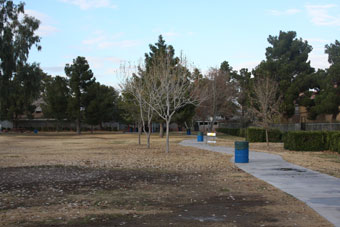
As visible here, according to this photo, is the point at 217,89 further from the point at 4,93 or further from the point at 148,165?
the point at 148,165

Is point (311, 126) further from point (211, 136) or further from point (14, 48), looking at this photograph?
point (14, 48)

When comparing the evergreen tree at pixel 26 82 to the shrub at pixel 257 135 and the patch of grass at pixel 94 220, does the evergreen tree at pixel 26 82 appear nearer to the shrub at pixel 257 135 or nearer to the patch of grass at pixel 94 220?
the shrub at pixel 257 135

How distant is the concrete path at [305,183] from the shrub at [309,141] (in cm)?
800

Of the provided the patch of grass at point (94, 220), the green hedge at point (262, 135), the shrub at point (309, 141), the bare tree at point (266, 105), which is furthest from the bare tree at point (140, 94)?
the patch of grass at point (94, 220)

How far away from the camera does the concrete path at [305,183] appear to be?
789 cm

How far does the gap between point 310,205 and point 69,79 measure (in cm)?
6622

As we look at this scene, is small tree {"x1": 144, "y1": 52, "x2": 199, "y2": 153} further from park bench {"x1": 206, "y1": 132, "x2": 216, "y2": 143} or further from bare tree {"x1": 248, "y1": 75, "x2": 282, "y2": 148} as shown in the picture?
bare tree {"x1": 248, "y1": 75, "x2": 282, "y2": 148}

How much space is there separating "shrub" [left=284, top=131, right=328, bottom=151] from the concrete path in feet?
26.3

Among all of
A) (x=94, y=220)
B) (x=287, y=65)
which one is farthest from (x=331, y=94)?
(x=94, y=220)

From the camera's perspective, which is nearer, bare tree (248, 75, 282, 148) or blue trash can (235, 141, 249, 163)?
blue trash can (235, 141, 249, 163)

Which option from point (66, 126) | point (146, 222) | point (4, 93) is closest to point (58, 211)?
point (146, 222)

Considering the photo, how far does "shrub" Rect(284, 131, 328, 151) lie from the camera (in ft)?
79.6

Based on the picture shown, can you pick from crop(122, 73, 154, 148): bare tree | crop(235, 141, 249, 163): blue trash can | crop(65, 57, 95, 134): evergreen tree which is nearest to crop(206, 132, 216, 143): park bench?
crop(122, 73, 154, 148): bare tree

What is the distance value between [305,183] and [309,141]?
1403 centimetres
